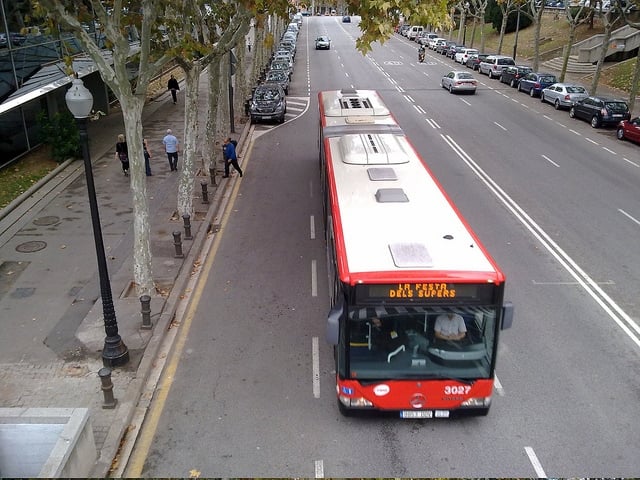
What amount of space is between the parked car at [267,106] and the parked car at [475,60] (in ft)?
92.0

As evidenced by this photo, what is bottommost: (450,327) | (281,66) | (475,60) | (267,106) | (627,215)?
(627,215)

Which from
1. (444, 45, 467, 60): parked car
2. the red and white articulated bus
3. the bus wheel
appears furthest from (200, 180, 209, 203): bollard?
(444, 45, 467, 60): parked car

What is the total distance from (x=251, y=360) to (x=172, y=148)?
12.1 metres

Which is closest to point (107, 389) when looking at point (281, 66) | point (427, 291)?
point (427, 291)

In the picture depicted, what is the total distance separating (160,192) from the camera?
60.9 feet

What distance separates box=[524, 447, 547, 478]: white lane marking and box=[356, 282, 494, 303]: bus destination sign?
2552mm

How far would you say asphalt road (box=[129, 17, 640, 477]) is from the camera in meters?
7.84

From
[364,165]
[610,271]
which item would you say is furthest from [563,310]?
[364,165]

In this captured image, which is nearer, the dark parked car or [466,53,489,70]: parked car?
the dark parked car

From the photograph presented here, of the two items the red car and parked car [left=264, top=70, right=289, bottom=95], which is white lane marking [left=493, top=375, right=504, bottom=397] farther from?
parked car [left=264, top=70, right=289, bottom=95]

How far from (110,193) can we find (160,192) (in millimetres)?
1656

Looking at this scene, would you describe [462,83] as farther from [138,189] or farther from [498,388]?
[498,388]

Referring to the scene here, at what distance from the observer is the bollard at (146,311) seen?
10539 mm

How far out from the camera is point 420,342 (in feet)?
24.4
